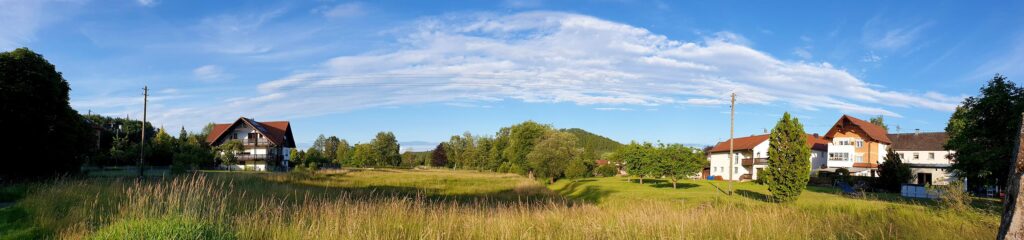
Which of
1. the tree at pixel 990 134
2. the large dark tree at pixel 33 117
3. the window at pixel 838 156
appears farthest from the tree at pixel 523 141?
the large dark tree at pixel 33 117

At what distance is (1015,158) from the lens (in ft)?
10.5

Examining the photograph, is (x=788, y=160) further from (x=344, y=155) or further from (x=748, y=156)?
(x=344, y=155)

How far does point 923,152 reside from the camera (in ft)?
186

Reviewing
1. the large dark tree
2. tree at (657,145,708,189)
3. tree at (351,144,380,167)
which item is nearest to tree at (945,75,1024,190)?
tree at (657,145,708,189)

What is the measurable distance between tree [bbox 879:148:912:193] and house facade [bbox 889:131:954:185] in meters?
16.1

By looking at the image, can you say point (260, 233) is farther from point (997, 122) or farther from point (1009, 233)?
point (997, 122)

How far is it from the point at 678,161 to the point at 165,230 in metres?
38.4

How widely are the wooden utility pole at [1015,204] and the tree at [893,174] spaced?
138ft

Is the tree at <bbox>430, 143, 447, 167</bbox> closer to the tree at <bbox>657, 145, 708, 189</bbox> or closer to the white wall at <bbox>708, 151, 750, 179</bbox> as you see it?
the white wall at <bbox>708, 151, 750, 179</bbox>

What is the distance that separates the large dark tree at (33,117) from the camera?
21328 millimetres

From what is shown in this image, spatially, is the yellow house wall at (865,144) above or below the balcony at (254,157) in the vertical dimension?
above

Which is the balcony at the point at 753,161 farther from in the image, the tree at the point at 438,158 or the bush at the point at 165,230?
the tree at the point at 438,158

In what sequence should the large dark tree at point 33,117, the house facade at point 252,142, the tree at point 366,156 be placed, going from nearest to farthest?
the large dark tree at point 33,117, the house facade at point 252,142, the tree at point 366,156

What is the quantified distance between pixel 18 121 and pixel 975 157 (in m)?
41.6
